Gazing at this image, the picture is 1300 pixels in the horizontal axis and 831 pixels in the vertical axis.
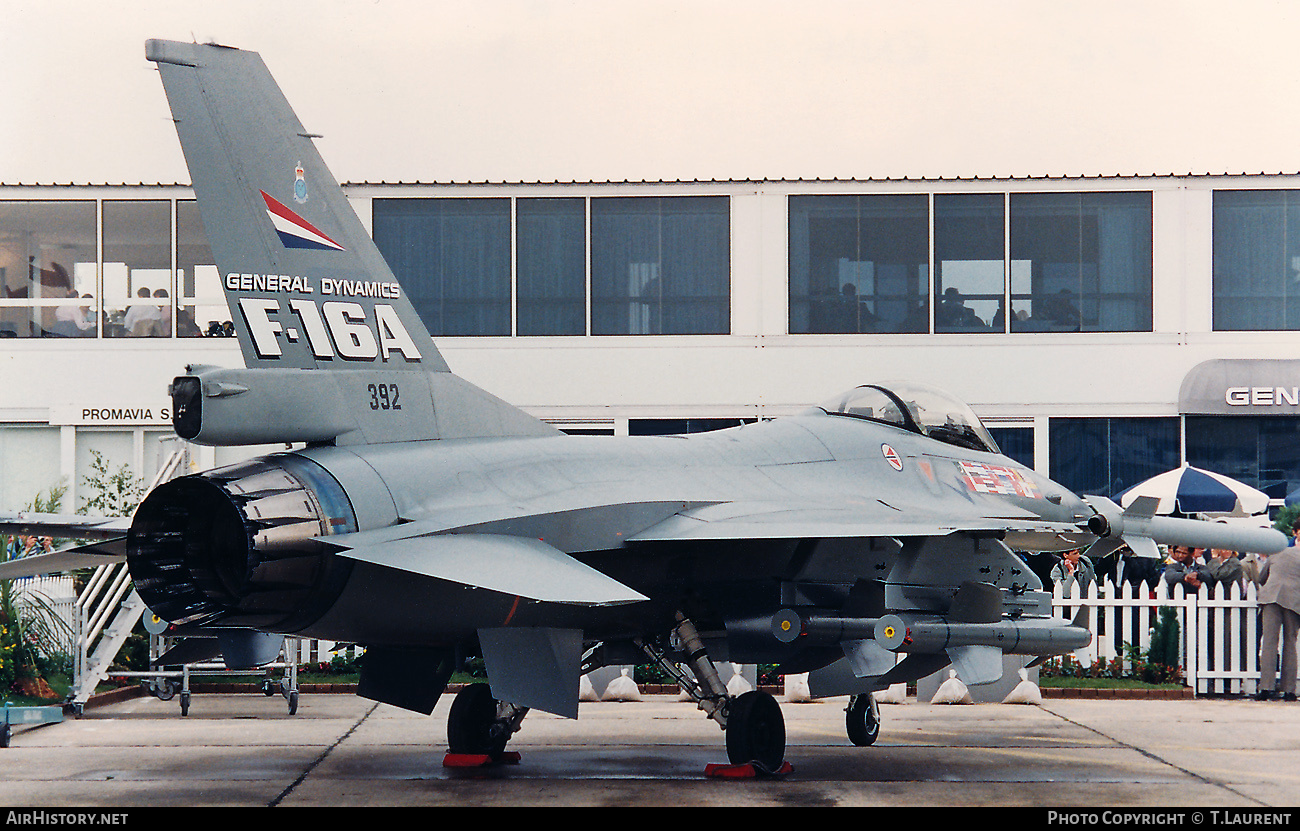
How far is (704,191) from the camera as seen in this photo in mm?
20719

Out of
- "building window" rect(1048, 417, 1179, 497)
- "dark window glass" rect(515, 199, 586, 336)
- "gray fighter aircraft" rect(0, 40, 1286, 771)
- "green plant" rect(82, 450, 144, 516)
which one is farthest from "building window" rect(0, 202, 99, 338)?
"building window" rect(1048, 417, 1179, 497)

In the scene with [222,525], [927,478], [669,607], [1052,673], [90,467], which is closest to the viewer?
[222,525]

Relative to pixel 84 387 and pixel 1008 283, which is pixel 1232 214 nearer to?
pixel 1008 283

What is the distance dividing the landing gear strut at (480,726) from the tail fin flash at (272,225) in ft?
10.0

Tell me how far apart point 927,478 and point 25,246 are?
1525 cm

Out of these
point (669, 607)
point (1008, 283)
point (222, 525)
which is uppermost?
point (1008, 283)

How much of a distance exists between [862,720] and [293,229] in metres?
6.36

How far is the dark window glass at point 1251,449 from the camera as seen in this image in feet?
67.7

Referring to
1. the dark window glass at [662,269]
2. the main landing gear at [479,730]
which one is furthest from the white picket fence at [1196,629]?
the main landing gear at [479,730]

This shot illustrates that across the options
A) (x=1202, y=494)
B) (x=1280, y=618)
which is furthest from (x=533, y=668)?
(x=1202, y=494)

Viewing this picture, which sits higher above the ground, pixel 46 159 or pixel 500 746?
pixel 46 159

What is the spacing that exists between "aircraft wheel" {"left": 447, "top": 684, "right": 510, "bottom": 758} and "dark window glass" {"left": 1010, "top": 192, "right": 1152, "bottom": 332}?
12244 mm

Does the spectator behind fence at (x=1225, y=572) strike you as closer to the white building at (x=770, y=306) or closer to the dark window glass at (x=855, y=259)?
the white building at (x=770, y=306)
